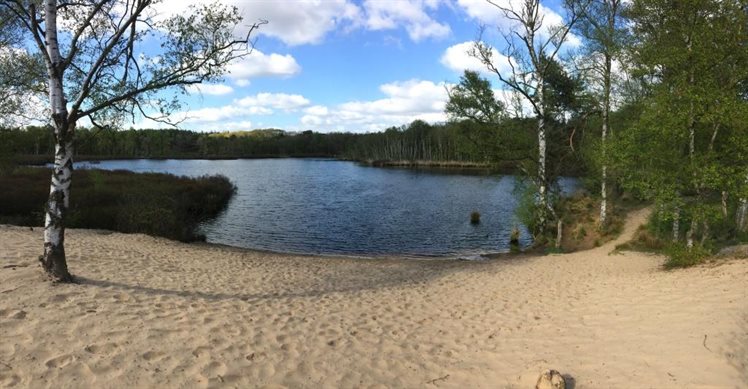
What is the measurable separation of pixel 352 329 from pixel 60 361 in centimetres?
423

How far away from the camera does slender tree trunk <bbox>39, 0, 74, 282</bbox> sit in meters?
7.71

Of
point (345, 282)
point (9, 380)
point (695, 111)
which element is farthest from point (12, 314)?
point (695, 111)

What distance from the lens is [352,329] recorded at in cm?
782

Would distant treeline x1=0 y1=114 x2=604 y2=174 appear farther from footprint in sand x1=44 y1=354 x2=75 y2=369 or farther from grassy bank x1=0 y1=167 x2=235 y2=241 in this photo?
footprint in sand x1=44 y1=354 x2=75 y2=369

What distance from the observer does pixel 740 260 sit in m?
10.2

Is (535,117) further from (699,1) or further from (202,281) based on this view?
(202,281)

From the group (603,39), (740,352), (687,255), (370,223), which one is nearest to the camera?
(740,352)

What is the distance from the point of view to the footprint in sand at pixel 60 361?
16.6 feet

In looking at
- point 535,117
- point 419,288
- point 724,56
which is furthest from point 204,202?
point 724,56

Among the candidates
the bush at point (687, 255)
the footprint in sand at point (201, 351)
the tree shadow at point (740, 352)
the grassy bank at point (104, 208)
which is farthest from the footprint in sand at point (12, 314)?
the grassy bank at point (104, 208)

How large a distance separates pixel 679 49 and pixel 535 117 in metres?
11.7

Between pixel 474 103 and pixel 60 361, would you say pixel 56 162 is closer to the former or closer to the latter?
pixel 60 361

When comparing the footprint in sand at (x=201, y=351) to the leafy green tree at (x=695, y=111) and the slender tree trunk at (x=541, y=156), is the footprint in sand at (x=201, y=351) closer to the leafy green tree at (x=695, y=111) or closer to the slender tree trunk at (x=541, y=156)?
the leafy green tree at (x=695, y=111)

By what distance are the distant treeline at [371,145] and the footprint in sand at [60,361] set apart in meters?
6.69
